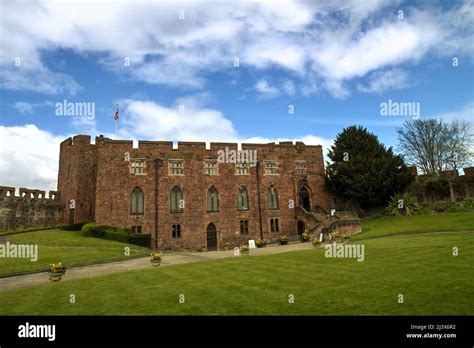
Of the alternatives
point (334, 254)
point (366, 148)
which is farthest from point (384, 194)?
point (334, 254)

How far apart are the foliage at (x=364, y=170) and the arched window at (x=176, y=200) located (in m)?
18.1

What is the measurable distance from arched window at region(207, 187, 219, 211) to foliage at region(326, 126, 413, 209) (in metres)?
14.1

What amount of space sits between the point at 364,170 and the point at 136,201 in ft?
84.4

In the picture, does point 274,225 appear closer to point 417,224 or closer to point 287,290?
point 417,224

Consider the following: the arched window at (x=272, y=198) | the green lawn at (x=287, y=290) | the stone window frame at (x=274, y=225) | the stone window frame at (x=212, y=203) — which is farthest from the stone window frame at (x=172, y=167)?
the green lawn at (x=287, y=290)

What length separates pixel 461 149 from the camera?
→ 1657 inches

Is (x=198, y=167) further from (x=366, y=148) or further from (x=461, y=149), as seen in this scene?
(x=461, y=149)

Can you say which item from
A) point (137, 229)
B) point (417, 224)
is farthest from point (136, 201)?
point (417, 224)

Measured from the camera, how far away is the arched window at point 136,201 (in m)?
36.7

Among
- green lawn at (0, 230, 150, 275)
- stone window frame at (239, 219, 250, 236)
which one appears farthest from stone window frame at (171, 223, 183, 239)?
green lawn at (0, 230, 150, 275)

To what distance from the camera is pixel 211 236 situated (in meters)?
38.4

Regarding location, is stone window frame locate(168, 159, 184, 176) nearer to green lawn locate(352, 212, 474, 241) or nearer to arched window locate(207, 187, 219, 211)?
arched window locate(207, 187, 219, 211)

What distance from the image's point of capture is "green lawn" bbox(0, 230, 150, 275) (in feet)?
67.8

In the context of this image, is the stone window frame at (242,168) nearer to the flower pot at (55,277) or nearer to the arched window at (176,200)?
the arched window at (176,200)
